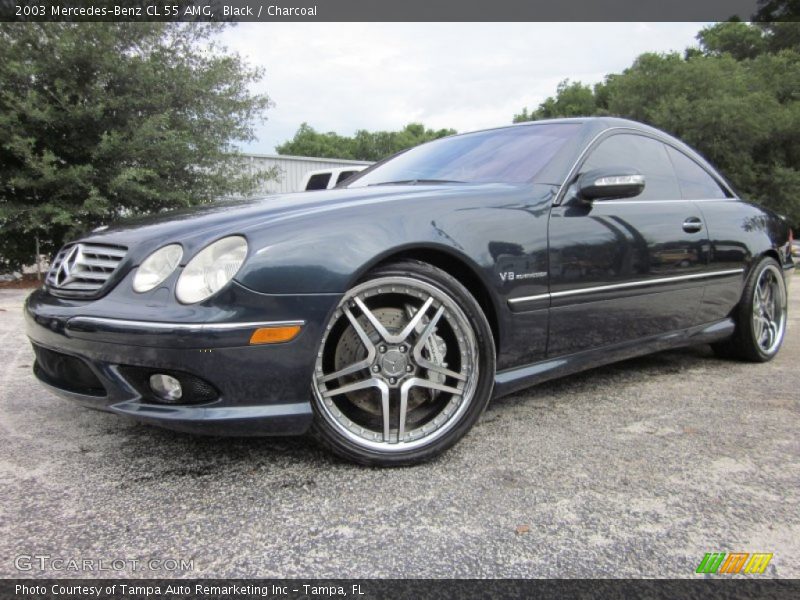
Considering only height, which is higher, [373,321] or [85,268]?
[85,268]

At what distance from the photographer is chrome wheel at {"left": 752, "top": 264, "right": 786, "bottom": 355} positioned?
3586mm

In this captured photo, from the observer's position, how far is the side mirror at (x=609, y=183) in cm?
246

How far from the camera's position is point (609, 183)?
2.45 meters

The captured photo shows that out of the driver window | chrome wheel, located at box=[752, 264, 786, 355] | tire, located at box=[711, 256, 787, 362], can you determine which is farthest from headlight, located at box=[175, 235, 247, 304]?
chrome wheel, located at box=[752, 264, 786, 355]

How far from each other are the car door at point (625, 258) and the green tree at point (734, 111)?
869 inches

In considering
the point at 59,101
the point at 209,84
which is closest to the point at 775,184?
the point at 209,84

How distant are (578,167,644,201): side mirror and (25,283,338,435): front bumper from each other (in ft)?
4.07

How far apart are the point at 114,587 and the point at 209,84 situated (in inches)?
459

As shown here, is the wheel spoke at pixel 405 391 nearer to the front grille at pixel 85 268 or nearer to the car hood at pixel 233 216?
the car hood at pixel 233 216

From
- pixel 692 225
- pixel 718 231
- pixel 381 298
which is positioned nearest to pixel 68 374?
pixel 381 298

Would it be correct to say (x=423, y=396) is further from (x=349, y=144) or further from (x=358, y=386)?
(x=349, y=144)

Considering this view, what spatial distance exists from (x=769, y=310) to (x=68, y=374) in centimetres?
383

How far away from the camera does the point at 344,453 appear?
1.95m

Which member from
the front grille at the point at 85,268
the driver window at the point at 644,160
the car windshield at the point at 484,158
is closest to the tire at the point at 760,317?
the driver window at the point at 644,160
